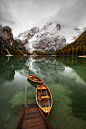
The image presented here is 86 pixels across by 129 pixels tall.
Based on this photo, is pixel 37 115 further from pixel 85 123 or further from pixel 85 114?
pixel 85 114

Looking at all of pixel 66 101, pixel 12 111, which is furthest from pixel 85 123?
pixel 12 111

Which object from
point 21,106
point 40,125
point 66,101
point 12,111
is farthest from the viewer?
point 66,101

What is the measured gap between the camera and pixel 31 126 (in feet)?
16.9

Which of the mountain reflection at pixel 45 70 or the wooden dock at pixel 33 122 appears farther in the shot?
the mountain reflection at pixel 45 70

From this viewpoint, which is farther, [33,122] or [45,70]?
[45,70]

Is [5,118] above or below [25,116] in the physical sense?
below

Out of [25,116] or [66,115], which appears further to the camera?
[66,115]

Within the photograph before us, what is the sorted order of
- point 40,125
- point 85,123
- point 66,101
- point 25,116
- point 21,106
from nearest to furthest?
point 40,125 → point 25,116 → point 85,123 → point 21,106 → point 66,101

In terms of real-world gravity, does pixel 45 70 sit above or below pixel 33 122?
above

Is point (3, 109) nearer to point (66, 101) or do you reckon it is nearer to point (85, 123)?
point (66, 101)

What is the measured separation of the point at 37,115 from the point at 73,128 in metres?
3.67

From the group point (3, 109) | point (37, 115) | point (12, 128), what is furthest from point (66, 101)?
point (3, 109)

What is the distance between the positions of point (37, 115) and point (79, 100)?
24.2 feet

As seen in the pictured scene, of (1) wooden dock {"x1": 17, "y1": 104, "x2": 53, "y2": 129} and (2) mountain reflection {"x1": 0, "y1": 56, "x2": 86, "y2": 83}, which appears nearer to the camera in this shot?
(1) wooden dock {"x1": 17, "y1": 104, "x2": 53, "y2": 129}
